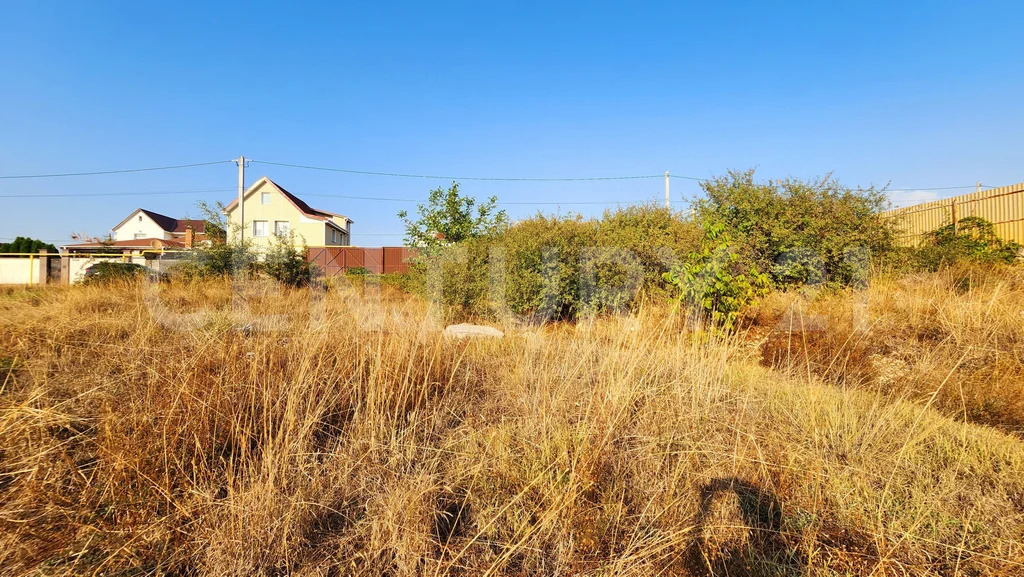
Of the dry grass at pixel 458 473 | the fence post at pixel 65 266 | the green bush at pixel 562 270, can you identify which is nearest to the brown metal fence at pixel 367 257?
the fence post at pixel 65 266

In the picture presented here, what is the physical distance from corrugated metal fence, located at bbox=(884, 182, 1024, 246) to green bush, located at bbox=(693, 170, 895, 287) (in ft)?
3.34

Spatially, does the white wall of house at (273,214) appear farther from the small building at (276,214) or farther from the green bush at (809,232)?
the green bush at (809,232)

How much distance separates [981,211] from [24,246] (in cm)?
4629

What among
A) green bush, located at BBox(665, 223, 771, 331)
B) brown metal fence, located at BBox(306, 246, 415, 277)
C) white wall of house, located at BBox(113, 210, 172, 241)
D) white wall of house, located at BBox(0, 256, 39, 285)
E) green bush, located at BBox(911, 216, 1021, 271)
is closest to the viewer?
green bush, located at BBox(665, 223, 771, 331)

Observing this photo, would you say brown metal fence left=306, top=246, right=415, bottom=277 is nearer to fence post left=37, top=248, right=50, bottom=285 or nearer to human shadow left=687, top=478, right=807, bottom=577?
fence post left=37, top=248, right=50, bottom=285

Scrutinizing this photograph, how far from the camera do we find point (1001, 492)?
204 centimetres

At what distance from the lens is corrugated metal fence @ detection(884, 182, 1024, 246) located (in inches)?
362

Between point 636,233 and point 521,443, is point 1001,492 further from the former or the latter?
point 636,233

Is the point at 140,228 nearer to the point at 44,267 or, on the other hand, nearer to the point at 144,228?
the point at 144,228

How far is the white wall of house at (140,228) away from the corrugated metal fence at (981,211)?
5883cm

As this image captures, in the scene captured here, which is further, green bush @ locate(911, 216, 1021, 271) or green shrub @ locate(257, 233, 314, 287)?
green shrub @ locate(257, 233, 314, 287)

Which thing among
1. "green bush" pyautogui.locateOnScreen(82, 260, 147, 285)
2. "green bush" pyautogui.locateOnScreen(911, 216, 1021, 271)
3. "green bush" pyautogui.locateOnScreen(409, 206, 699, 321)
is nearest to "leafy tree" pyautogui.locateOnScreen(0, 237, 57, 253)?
"green bush" pyautogui.locateOnScreen(82, 260, 147, 285)

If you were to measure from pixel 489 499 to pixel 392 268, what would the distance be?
937 inches

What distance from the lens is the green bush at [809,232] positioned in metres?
7.82
